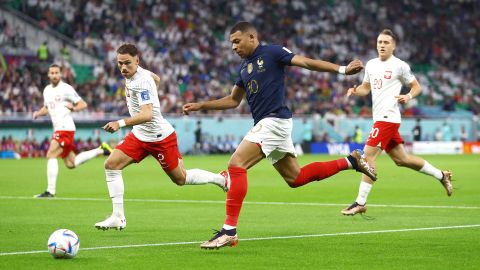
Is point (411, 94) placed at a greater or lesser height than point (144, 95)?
lesser

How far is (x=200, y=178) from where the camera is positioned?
47.8ft

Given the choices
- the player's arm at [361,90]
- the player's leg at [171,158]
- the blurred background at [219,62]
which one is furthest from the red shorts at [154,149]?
the blurred background at [219,62]

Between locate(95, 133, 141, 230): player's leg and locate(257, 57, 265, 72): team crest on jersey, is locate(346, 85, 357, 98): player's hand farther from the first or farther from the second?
locate(257, 57, 265, 72): team crest on jersey

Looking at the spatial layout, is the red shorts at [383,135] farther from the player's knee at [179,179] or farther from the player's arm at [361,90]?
the player's knee at [179,179]

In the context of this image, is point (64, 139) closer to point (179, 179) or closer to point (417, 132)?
point (179, 179)

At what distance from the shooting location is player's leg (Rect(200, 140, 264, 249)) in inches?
422

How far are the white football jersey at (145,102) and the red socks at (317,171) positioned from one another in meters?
2.23

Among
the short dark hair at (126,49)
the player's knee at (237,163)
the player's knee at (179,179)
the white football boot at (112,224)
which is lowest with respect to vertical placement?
the white football boot at (112,224)

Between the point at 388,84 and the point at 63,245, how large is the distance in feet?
24.3

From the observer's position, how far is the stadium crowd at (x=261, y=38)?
46.8 meters

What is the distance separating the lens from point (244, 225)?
45.0 feet

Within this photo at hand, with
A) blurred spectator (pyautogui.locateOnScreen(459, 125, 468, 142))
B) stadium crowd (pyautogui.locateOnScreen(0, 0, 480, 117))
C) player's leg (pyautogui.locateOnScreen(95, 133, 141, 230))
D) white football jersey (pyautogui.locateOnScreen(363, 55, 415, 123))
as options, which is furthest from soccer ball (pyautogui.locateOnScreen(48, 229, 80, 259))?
blurred spectator (pyautogui.locateOnScreen(459, 125, 468, 142))

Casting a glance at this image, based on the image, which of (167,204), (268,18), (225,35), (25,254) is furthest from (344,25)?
(25,254)

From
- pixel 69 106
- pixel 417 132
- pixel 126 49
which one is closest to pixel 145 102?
pixel 126 49
